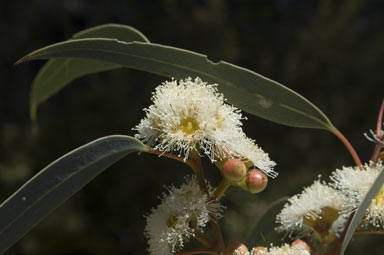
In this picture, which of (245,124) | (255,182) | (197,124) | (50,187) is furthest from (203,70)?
(245,124)

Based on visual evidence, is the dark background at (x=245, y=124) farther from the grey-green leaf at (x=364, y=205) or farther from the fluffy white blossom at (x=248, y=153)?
the grey-green leaf at (x=364, y=205)

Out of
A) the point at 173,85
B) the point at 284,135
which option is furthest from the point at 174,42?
the point at 173,85

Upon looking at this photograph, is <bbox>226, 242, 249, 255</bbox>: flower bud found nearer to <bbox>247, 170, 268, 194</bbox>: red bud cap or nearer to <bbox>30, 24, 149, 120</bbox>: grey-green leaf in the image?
<bbox>247, 170, 268, 194</bbox>: red bud cap

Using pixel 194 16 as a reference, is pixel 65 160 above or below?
below

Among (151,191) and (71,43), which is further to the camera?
(151,191)

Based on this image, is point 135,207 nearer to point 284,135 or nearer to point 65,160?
point 284,135

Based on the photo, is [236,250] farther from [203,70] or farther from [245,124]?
[245,124]

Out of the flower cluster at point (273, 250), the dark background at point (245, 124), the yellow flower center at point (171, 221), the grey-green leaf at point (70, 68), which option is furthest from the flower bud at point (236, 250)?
the dark background at point (245, 124)
